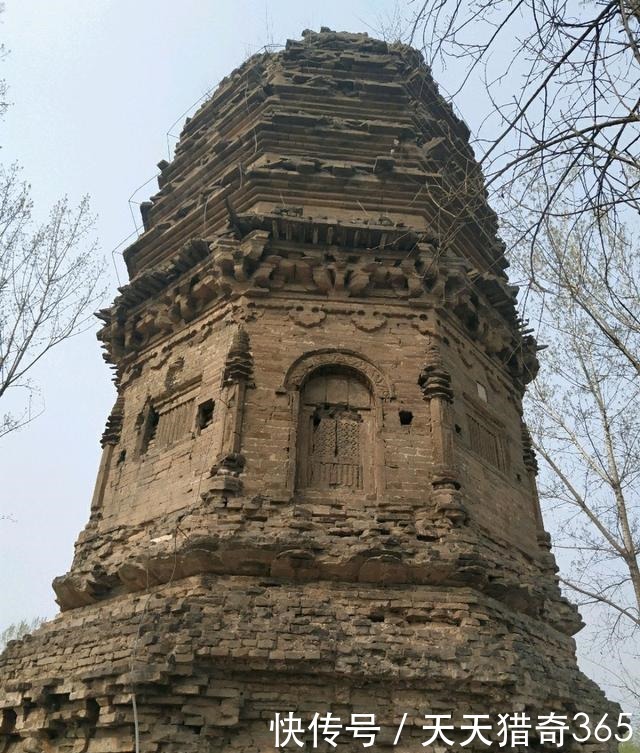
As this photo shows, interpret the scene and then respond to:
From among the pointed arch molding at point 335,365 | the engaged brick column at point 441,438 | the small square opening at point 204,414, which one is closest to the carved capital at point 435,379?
the engaged brick column at point 441,438

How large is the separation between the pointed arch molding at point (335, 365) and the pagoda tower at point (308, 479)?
0.03 meters

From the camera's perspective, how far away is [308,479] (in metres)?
8.81

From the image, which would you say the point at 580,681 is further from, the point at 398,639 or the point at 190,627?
the point at 190,627

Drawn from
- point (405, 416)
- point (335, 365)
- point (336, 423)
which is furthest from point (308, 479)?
point (335, 365)

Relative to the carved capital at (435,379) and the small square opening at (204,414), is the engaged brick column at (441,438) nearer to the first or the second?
the carved capital at (435,379)

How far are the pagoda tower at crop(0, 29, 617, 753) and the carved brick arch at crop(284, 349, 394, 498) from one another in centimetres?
3

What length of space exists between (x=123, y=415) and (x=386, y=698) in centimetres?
629

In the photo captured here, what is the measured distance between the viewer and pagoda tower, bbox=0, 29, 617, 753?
6.89 m

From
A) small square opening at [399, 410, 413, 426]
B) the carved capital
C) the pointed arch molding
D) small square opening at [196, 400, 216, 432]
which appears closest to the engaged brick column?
the carved capital

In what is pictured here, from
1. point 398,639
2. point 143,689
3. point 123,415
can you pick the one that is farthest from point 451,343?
point 143,689

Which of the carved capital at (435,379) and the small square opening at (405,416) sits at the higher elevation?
the carved capital at (435,379)

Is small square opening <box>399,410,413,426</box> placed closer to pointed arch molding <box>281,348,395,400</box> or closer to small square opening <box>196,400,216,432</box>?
pointed arch molding <box>281,348,395,400</box>

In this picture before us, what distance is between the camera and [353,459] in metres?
9.01

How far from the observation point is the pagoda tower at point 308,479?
689 cm
